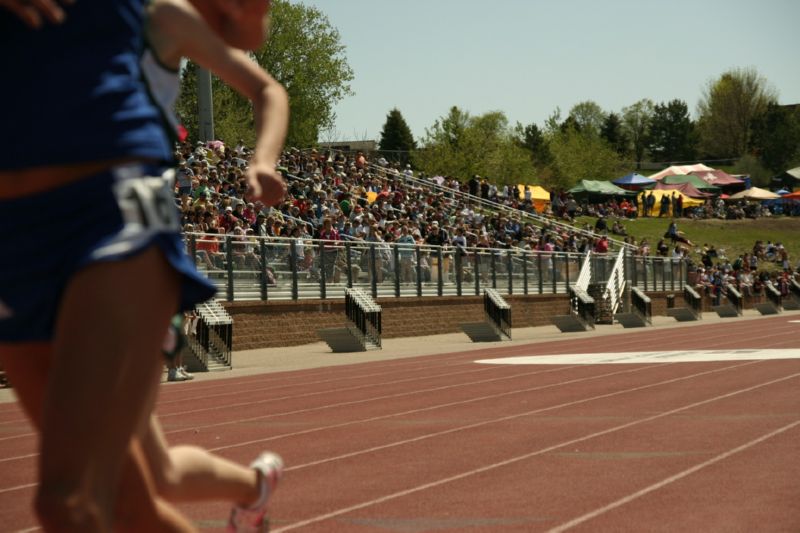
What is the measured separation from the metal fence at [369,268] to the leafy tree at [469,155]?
57.3 meters

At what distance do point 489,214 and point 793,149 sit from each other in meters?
97.3

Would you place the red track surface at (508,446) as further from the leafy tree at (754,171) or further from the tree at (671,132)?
the tree at (671,132)

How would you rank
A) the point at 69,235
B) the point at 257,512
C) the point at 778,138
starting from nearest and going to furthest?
the point at 69,235
the point at 257,512
the point at 778,138

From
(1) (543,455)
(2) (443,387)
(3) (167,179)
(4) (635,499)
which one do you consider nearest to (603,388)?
(2) (443,387)

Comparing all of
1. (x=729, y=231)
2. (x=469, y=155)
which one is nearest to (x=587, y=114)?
(x=469, y=155)

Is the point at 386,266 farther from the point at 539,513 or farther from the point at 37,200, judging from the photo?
the point at 37,200

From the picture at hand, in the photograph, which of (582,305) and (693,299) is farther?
(693,299)

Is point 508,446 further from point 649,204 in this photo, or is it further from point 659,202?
point 659,202

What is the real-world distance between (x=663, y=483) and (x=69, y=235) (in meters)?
5.45

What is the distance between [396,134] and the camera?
5842 inches

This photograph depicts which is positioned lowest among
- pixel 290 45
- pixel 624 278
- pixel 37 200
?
pixel 624 278

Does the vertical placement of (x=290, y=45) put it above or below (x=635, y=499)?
above

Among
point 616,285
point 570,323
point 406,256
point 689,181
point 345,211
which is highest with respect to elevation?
point 689,181

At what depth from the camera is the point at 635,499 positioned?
7105 millimetres
